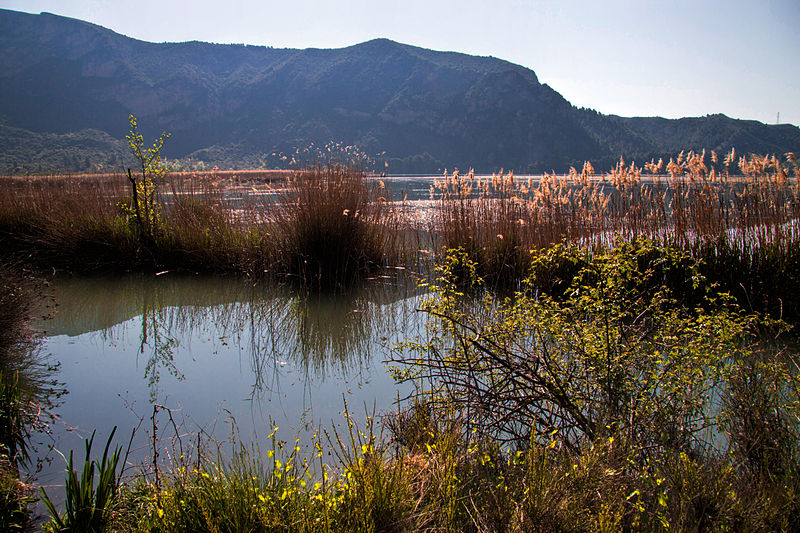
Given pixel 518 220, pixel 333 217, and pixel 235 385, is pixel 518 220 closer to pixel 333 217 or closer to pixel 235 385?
pixel 333 217

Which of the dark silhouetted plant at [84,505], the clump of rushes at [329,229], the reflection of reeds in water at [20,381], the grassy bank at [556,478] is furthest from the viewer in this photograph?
the clump of rushes at [329,229]

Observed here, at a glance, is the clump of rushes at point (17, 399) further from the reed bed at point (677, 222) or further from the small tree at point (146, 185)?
the reed bed at point (677, 222)

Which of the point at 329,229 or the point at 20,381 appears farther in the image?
the point at 329,229

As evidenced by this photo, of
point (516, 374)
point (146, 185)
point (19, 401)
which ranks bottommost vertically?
point (19, 401)

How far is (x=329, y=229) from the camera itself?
6.15 meters

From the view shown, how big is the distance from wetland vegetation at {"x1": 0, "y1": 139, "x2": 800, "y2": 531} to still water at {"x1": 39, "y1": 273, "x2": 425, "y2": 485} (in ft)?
0.68

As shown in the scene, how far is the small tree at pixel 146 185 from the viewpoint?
702 centimetres

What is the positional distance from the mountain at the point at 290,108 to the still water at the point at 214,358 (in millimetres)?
61907

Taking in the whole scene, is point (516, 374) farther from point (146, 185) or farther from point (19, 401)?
point (146, 185)

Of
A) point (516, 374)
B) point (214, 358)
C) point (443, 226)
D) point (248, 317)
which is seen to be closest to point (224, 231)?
point (248, 317)

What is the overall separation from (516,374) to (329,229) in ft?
13.9

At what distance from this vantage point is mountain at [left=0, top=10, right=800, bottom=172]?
2963 inches

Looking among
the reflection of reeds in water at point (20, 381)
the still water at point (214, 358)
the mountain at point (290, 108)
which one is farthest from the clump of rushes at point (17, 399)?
the mountain at point (290, 108)

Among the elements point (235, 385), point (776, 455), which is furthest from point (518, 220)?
point (776, 455)
